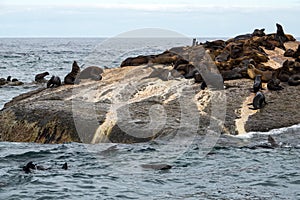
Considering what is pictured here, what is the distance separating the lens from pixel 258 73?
54.7ft

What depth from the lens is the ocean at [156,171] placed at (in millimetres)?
9312

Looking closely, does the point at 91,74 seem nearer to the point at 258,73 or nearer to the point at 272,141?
the point at 258,73

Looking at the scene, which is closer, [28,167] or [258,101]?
[28,167]

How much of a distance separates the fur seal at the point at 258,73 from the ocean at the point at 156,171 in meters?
3.24

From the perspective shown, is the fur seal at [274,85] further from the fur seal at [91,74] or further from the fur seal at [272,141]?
the fur seal at [91,74]

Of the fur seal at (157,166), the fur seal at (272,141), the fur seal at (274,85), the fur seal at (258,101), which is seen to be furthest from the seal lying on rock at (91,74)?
the fur seal at (157,166)

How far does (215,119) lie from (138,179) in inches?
160

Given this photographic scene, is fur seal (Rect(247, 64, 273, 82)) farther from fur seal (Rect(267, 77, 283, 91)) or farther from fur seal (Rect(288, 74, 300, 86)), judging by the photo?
fur seal (Rect(267, 77, 283, 91))

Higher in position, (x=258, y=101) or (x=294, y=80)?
(x=294, y=80)

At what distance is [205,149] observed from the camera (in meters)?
12.5

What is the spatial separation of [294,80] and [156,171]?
264 inches

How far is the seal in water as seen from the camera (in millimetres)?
13945

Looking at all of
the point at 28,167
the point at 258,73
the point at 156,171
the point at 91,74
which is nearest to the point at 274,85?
the point at 258,73

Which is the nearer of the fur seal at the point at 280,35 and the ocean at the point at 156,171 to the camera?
the ocean at the point at 156,171
